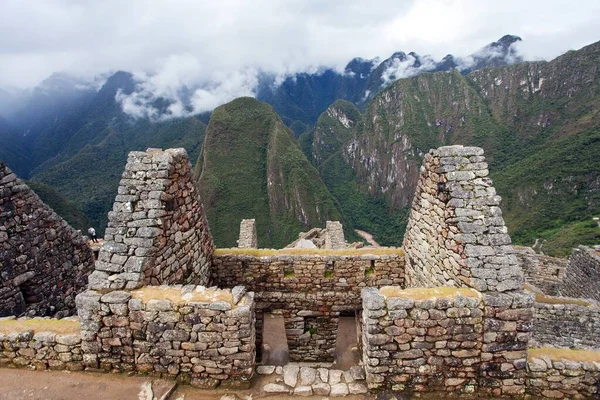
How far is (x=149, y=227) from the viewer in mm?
4527

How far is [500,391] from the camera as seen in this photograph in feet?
13.4

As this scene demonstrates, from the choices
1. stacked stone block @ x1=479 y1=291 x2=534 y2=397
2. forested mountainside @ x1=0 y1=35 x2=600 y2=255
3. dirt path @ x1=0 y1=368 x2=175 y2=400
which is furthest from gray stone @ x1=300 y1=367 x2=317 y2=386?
forested mountainside @ x1=0 y1=35 x2=600 y2=255

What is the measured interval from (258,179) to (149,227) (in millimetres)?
126282

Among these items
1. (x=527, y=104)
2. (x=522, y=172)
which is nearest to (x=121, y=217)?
(x=522, y=172)

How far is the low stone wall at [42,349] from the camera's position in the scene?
4.27 m

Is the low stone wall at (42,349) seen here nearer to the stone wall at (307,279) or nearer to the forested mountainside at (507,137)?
the stone wall at (307,279)

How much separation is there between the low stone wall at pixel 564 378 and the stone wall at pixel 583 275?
1090 cm

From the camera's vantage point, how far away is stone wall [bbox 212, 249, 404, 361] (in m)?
6.57

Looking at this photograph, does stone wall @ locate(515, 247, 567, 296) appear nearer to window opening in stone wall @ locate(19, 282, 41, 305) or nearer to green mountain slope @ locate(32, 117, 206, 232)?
window opening in stone wall @ locate(19, 282, 41, 305)

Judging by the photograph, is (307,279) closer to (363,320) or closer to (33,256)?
(363,320)

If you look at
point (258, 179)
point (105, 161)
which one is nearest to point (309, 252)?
point (258, 179)

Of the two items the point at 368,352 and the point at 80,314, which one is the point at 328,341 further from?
the point at 80,314

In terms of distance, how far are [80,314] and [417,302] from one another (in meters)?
4.27

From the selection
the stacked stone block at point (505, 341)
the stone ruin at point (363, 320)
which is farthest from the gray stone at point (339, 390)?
the stacked stone block at point (505, 341)
